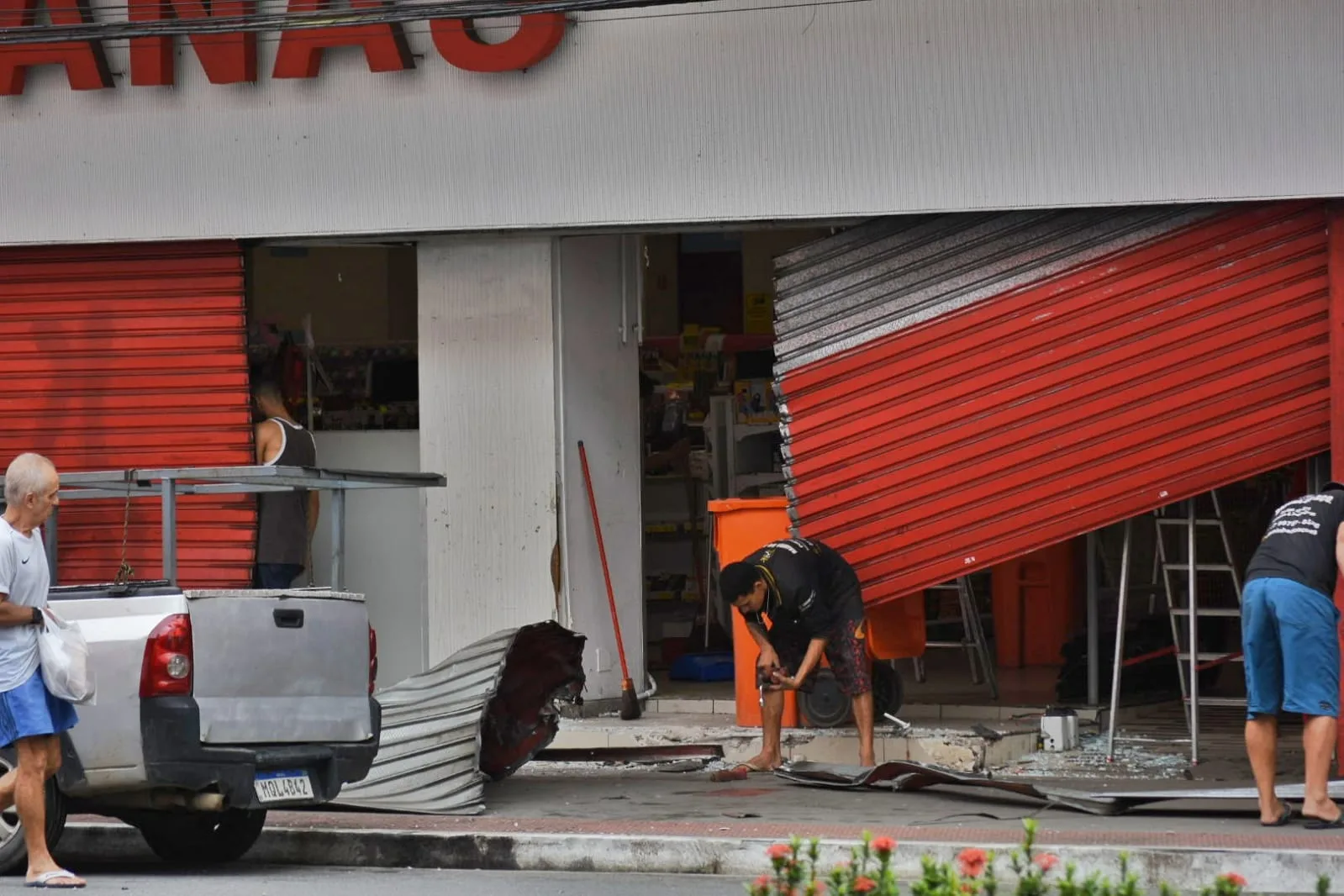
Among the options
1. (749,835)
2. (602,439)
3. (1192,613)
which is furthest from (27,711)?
(1192,613)

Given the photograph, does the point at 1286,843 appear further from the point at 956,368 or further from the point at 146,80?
the point at 146,80

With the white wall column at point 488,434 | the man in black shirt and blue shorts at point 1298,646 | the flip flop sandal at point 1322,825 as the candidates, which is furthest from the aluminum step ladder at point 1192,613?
the white wall column at point 488,434

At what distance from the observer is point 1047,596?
15.0 metres

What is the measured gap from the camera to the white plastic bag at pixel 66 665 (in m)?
7.35

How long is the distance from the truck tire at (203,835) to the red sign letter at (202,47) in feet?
16.7

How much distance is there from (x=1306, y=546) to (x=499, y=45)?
556 centimetres

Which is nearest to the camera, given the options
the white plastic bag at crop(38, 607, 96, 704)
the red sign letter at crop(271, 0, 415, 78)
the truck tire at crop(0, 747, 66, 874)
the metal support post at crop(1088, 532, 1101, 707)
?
the white plastic bag at crop(38, 607, 96, 704)

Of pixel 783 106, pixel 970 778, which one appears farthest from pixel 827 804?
pixel 783 106

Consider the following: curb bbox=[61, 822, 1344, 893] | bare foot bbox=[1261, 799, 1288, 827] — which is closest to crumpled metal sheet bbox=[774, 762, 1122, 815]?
bare foot bbox=[1261, 799, 1288, 827]

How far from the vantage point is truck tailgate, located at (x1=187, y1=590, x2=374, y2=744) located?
25.5 feet

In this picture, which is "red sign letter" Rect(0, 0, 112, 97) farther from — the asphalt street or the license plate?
the license plate

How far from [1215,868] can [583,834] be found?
2640mm

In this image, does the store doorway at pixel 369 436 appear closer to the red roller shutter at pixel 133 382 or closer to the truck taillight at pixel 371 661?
the red roller shutter at pixel 133 382

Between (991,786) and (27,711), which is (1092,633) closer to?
(991,786)
